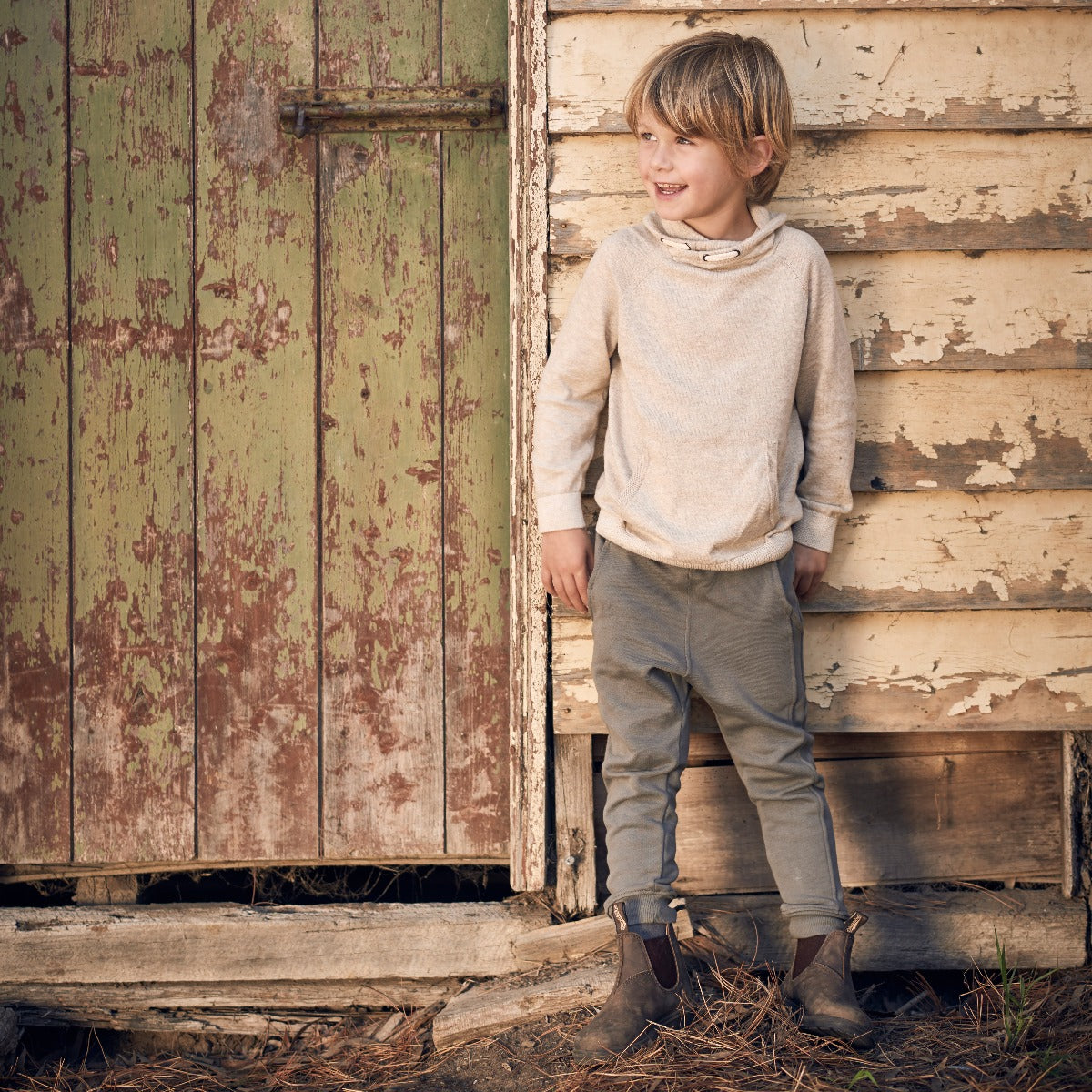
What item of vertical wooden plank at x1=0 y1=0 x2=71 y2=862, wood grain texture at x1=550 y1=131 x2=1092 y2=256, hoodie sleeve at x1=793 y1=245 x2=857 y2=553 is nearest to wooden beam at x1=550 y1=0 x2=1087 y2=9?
wood grain texture at x1=550 y1=131 x2=1092 y2=256

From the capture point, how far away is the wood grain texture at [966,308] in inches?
83.0

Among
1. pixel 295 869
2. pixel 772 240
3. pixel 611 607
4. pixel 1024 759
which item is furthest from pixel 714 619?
pixel 295 869

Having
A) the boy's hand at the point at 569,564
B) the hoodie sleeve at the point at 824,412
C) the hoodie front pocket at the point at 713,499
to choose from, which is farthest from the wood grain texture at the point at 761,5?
the boy's hand at the point at 569,564

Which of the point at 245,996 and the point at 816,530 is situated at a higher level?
the point at 816,530

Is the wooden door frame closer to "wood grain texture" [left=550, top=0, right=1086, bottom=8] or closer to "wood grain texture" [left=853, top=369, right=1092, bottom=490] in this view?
"wood grain texture" [left=550, top=0, right=1086, bottom=8]

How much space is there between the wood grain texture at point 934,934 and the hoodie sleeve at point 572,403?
0.92 meters

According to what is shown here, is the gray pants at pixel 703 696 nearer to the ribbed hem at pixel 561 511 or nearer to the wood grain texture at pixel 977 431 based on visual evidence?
the ribbed hem at pixel 561 511

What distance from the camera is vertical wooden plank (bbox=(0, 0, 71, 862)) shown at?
234cm

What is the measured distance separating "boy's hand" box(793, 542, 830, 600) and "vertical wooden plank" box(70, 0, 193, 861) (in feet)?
4.22

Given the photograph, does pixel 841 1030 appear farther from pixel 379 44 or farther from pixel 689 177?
pixel 379 44

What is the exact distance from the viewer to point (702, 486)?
75.9 inches

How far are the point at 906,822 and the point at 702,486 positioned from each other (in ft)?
3.10

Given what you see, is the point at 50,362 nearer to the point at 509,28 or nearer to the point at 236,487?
the point at 236,487

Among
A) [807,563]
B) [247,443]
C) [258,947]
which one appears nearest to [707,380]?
[807,563]
